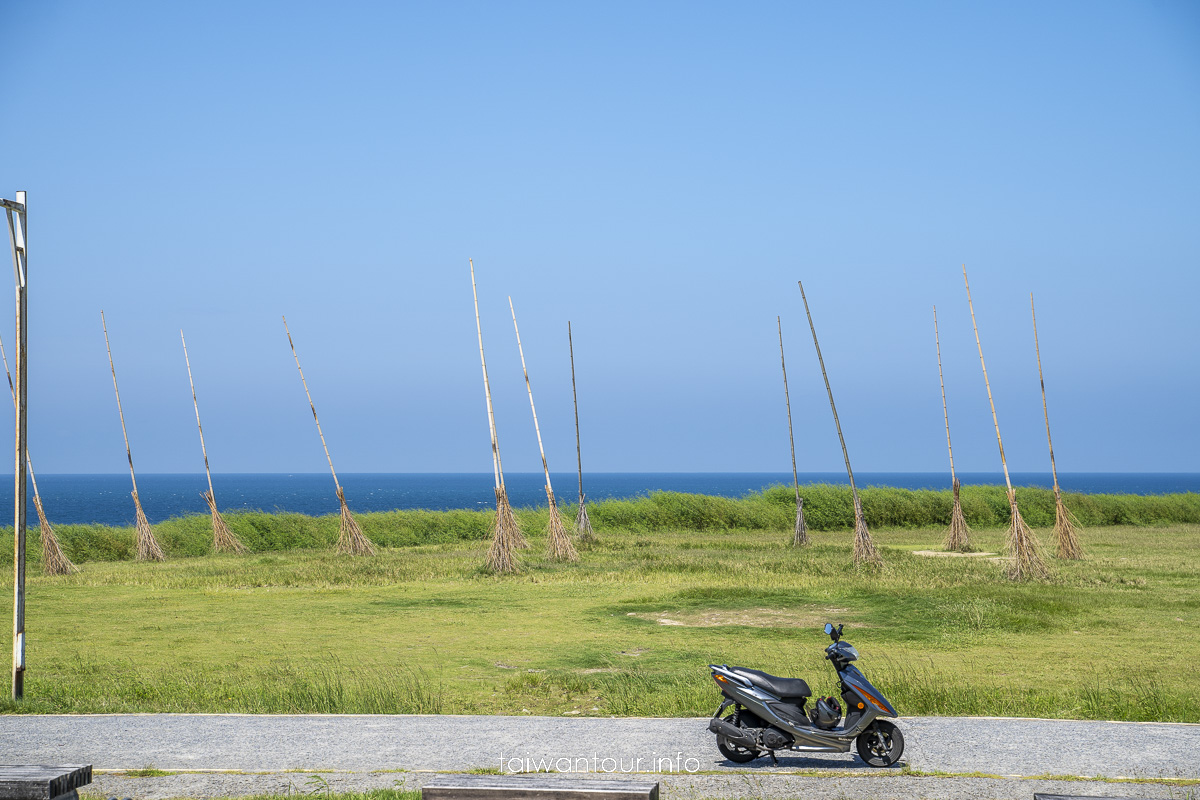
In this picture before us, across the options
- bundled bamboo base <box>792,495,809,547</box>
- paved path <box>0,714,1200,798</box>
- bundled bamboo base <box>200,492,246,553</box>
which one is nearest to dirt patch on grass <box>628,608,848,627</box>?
paved path <box>0,714,1200,798</box>

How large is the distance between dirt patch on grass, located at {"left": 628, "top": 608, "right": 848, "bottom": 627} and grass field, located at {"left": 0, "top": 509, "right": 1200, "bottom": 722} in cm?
5

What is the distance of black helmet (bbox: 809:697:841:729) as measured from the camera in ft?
17.7

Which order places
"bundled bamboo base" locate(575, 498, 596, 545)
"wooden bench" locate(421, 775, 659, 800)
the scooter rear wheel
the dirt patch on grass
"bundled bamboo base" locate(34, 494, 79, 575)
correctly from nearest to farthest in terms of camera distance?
"wooden bench" locate(421, 775, 659, 800), the scooter rear wheel, the dirt patch on grass, "bundled bamboo base" locate(34, 494, 79, 575), "bundled bamboo base" locate(575, 498, 596, 545)

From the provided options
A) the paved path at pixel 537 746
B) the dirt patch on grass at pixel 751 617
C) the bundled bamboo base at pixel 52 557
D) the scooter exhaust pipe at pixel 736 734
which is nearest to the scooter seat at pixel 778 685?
the scooter exhaust pipe at pixel 736 734

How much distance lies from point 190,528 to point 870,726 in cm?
2291

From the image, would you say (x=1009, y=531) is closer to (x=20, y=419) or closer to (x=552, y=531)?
(x=552, y=531)

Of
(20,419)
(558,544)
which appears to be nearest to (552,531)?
(558,544)

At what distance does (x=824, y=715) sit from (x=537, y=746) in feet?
5.38

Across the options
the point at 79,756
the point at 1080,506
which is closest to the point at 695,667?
the point at 79,756

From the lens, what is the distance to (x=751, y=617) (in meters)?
11.8

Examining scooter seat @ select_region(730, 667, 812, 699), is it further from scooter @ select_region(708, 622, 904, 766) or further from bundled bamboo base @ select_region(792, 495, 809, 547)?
bundled bamboo base @ select_region(792, 495, 809, 547)

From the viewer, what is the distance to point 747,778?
5.08 metres

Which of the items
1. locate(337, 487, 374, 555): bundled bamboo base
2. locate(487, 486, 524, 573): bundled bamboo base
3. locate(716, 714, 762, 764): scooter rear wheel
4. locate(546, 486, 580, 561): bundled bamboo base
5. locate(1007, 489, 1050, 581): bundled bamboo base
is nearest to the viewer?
locate(716, 714, 762, 764): scooter rear wheel

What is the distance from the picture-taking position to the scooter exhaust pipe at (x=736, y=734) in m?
5.26
